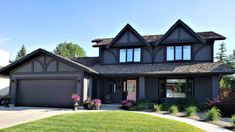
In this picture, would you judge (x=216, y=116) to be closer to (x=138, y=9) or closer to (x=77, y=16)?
(x=138, y=9)

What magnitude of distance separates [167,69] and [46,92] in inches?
412

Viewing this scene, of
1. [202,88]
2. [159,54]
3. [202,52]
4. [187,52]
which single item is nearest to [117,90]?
[159,54]

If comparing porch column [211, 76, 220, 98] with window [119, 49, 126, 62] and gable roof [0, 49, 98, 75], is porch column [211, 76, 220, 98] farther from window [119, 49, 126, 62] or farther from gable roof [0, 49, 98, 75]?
gable roof [0, 49, 98, 75]

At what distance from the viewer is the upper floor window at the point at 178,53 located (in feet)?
78.8

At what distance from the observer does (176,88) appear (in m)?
23.7

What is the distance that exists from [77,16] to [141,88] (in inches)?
315

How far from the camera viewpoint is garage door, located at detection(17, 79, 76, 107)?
73.4ft

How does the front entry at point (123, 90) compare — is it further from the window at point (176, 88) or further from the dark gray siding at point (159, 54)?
the dark gray siding at point (159, 54)

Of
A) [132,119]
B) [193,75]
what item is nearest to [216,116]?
[132,119]

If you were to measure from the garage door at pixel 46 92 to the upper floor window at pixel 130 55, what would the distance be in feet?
19.3

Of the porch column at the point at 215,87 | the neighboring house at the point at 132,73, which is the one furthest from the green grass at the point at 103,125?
the porch column at the point at 215,87

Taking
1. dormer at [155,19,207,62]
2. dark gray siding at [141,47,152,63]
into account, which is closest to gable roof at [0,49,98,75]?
dark gray siding at [141,47,152,63]

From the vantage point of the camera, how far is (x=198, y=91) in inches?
909

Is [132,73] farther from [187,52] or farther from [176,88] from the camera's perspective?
[187,52]
